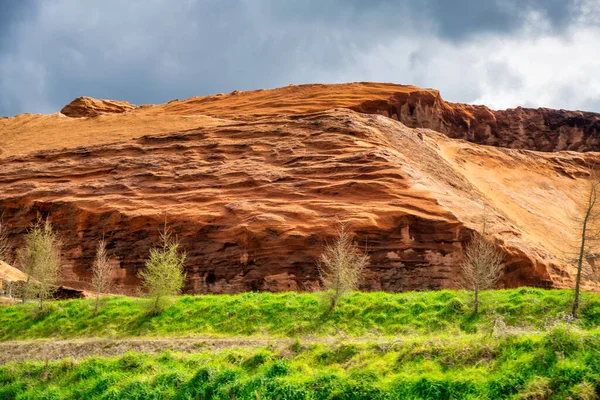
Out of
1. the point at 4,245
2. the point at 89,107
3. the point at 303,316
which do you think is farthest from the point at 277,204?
the point at 89,107

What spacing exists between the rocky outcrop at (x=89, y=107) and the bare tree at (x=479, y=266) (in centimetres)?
4634

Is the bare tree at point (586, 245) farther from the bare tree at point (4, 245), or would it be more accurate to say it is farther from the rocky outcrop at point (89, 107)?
the rocky outcrop at point (89, 107)

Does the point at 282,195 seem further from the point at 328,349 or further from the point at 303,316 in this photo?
the point at 328,349

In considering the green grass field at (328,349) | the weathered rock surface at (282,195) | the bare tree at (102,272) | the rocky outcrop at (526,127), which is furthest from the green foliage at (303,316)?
the rocky outcrop at (526,127)

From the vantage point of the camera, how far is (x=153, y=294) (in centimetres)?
1980

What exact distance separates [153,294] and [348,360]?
8987mm

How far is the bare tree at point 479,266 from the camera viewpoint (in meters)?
17.5

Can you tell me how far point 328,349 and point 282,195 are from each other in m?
12.9

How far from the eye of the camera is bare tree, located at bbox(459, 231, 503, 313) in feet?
57.6

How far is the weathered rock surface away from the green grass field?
12.4ft

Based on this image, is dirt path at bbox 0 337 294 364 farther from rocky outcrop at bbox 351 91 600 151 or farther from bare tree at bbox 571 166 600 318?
rocky outcrop at bbox 351 91 600 151

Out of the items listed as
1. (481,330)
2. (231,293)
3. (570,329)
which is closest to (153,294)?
(231,293)

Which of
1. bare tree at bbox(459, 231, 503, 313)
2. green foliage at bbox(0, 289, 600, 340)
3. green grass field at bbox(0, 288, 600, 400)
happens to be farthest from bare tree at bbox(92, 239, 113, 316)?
bare tree at bbox(459, 231, 503, 313)

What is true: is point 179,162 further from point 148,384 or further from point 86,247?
point 148,384
